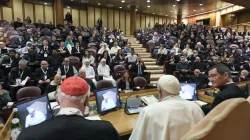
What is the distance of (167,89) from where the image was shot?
67.5 inches

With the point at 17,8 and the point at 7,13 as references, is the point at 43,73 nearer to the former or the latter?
the point at 7,13

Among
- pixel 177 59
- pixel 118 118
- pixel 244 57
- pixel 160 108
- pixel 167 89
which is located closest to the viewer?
pixel 160 108

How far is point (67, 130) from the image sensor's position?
0.98 m

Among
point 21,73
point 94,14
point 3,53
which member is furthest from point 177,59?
point 94,14

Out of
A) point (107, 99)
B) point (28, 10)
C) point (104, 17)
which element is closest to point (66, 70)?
point (107, 99)

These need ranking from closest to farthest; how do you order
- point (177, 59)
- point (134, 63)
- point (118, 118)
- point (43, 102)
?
point (43, 102) < point (118, 118) < point (134, 63) < point (177, 59)

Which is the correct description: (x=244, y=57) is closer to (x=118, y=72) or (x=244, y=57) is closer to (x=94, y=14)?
(x=118, y=72)

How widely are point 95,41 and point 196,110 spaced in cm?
845

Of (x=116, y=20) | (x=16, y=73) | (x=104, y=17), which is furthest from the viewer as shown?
(x=116, y=20)

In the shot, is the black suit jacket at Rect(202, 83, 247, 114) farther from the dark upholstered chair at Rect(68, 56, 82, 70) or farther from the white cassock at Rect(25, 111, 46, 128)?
the dark upholstered chair at Rect(68, 56, 82, 70)

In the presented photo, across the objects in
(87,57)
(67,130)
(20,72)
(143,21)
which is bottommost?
(20,72)

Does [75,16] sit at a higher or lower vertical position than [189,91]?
higher

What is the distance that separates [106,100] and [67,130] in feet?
5.26

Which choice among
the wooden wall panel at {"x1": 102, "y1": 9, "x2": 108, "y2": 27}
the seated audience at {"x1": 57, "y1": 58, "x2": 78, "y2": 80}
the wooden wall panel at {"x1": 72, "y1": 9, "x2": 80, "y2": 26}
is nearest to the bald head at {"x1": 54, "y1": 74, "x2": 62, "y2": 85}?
the seated audience at {"x1": 57, "y1": 58, "x2": 78, "y2": 80}
